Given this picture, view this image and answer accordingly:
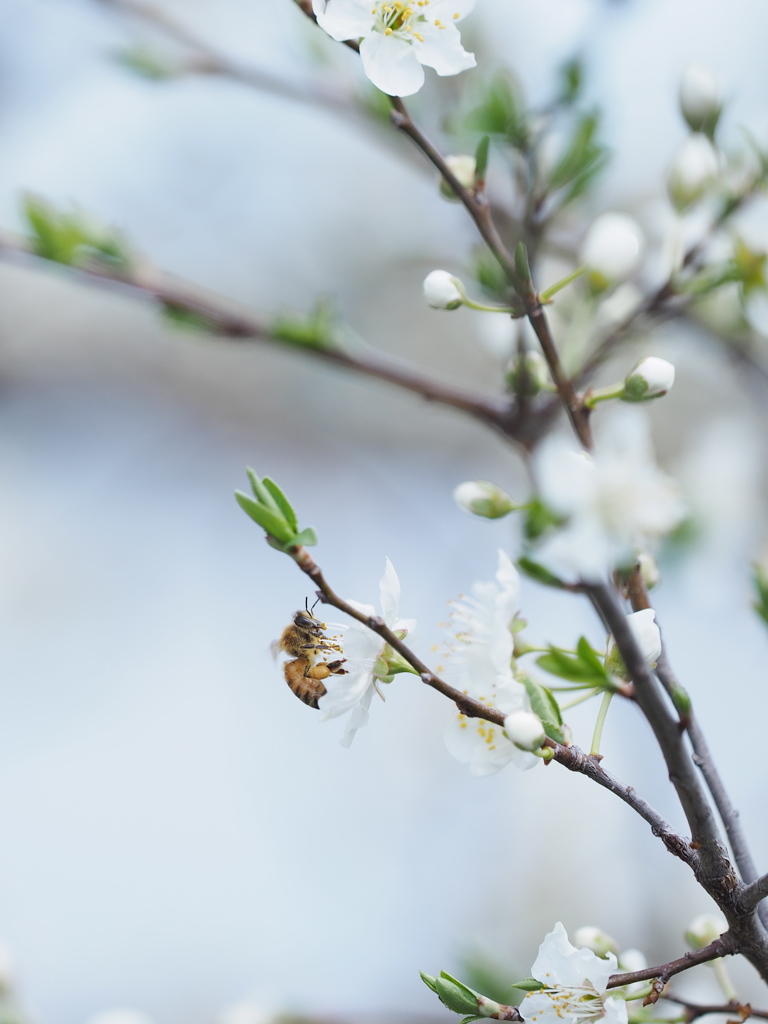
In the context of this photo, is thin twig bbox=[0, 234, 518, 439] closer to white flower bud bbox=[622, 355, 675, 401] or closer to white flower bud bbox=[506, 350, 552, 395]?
white flower bud bbox=[506, 350, 552, 395]

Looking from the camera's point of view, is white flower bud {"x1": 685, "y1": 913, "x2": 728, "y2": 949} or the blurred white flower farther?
white flower bud {"x1": 685, "y1": 913, "x2": 728, "y2": 949}

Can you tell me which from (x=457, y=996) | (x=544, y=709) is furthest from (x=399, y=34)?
(x=457, y=996)

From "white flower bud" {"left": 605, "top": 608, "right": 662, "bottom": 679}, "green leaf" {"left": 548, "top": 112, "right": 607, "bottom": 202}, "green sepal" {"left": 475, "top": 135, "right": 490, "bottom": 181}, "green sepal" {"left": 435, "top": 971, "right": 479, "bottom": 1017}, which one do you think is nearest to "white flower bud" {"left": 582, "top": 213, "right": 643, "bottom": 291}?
"green leaf" {"left": 548, "top": 112, "right": 607, "bottom": 202}

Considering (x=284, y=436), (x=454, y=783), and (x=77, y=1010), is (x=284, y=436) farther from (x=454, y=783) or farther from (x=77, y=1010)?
(x=77, y=1010)

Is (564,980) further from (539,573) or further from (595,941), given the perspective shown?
(539,573)

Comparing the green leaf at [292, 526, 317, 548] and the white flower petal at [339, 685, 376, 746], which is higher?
the green leaf at [292, 526, 317, 548]

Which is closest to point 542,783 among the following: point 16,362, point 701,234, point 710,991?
point 710,991

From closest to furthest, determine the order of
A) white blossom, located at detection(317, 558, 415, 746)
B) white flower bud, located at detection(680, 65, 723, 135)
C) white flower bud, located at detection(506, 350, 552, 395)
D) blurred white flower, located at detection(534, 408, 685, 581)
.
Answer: blurred white flower, located at detection(534, 408, 685, 581), white blossom, located at detection(317, 558, 415, 746), white flower bud, located at detection(506, 350, 552, 395), white flower bud, located at detection(680, 65, 723, 135)
